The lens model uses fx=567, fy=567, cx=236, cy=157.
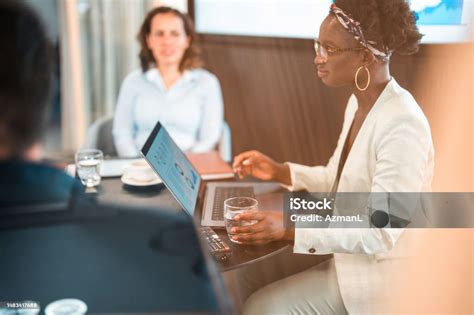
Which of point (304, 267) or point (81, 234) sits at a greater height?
point (81, 234)

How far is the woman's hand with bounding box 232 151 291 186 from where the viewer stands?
1505 mm

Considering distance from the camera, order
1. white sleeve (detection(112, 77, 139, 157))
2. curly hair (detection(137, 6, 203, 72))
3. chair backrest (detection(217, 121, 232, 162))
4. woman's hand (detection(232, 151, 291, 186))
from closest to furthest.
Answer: woman's hand (detection(232, 151, 291, 186)), chair backrest (detection(217, 121, 232, 162)), white sleeve (detection(112, 77, 139, 157)), curly hair (detection(137, 6, 203, 72))

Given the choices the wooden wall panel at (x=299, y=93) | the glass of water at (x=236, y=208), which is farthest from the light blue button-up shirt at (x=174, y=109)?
the glass of water at (x=236, y=208)

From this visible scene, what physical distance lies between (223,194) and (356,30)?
0.55 meters

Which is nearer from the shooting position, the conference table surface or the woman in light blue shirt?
the conference table surface

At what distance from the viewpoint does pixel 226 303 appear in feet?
Answer: 3.21

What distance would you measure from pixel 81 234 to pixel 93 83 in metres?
1.16

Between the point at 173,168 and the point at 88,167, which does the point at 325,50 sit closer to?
the point at 173,168

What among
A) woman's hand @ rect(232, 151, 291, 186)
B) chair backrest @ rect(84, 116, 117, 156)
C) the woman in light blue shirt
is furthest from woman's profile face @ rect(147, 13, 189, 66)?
woman's hand @ rect(232, 151, 291, 186)

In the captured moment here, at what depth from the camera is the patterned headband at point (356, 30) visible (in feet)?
4.05

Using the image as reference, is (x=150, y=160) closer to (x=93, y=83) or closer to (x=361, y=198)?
(x=361, y=198)

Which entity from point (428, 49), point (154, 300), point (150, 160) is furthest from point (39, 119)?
point (428, 49)

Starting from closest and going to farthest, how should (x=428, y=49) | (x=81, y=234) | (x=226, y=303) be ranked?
(x=226, y=303), (x=81, y=234), (x=428, y=49)

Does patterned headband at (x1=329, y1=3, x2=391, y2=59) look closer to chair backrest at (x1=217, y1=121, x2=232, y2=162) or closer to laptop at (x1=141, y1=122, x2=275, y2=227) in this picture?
laptop at (x1=141, y1=122, x2=275, y2=227)
